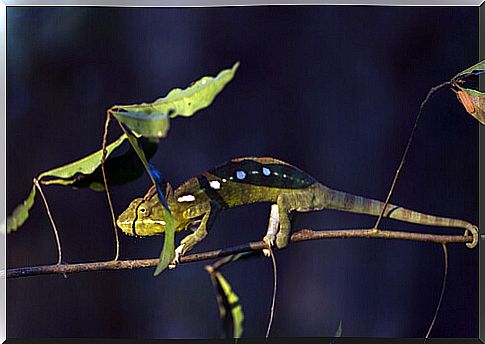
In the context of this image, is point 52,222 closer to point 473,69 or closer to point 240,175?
point 240,175

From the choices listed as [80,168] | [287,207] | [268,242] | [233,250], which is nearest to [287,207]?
[287,207]

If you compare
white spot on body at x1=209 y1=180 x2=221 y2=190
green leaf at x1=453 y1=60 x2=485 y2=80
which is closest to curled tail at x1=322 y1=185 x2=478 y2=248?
white spot on body at x1=209 y1=180 x2=221 y2=190

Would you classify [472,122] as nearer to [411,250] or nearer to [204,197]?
[411,250]

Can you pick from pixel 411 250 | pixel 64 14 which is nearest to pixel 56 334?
pixel 64 14

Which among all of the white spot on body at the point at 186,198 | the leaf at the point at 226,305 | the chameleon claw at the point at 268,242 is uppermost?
the white spot on body at the point at 186,198

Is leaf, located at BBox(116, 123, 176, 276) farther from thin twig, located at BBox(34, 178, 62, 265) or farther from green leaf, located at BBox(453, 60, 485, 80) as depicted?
green leaf, located at BBox(453, 60, 485, 80)

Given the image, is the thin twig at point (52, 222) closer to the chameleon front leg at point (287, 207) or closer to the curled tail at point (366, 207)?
the chameleon front leg at point (287, 207)

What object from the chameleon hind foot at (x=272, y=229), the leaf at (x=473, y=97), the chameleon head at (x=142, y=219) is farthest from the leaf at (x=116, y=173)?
the leaf at (x=473, y=97)
